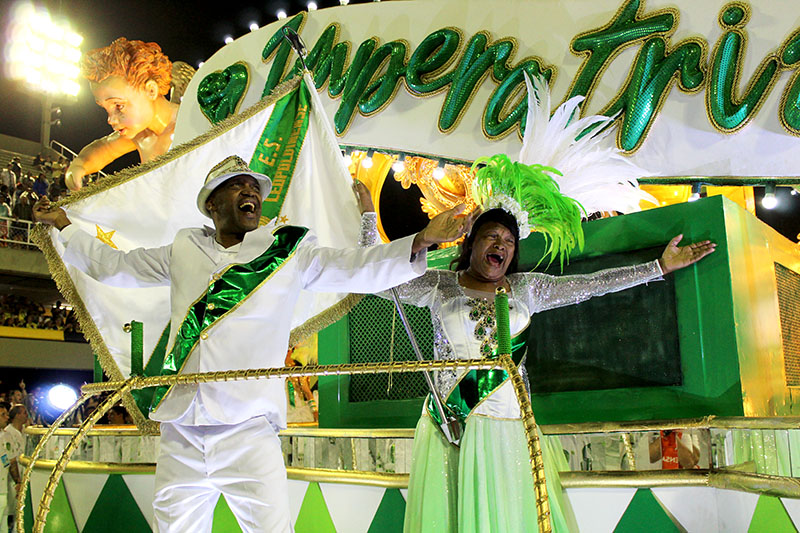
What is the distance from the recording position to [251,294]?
2.60 metres

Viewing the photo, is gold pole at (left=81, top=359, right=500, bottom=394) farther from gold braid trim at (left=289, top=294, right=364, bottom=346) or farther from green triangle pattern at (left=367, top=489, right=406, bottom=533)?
green triangle pattern at (left=367, top=489, right=406, bottom=533)

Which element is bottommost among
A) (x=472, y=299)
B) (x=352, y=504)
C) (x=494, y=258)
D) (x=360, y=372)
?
(x=352, y=504)

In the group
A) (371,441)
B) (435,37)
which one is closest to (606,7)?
(435,37)

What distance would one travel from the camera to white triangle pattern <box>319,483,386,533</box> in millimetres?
3572

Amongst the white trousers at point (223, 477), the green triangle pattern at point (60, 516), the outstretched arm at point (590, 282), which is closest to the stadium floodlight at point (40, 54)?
the green triangle pattern at point (60, 516)

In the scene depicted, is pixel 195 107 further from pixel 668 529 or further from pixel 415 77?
pixel 668 529

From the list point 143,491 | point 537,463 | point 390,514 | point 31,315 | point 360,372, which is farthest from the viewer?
point 31,315

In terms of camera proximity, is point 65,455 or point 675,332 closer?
point 65,455

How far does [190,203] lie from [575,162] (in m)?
1.90

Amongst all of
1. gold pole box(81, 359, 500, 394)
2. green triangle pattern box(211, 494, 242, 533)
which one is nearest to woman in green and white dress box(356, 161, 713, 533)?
gold pole box(81, 359, 500, 394)

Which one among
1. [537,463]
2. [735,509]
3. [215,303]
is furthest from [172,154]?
[735,509]

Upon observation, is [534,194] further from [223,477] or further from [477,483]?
[223,477]

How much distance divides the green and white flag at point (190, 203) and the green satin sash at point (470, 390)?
0.70 meters

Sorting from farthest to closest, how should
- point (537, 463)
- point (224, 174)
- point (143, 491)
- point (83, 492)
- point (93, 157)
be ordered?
point (93, 157) < point (83, 492) < point (143, 491) < point (224, 174) < point (537, 463)
